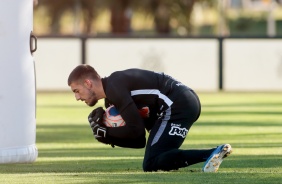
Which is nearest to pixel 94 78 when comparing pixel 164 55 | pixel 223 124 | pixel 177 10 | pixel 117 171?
pixel 117 171

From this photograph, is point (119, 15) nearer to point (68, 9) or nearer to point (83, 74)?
point (68, 9)

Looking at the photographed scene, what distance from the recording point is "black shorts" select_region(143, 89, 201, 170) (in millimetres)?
11141

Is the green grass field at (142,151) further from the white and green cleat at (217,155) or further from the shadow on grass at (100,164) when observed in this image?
the white and green cleat at (217,155)

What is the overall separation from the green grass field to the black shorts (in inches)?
10.7

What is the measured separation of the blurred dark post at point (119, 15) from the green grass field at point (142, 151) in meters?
25.0

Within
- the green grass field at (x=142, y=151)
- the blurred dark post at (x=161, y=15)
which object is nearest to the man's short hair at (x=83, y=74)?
the green grass field at (x=142, y=151)

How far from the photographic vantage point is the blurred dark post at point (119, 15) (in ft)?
162

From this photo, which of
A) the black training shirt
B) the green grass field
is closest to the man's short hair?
the black training shirt

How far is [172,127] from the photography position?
11148 mm

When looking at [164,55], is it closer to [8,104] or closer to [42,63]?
[42,63]

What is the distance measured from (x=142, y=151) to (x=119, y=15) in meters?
35.8

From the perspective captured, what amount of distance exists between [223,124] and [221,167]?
702 cm

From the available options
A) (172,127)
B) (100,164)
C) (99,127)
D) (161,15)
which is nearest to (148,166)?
(172,127)

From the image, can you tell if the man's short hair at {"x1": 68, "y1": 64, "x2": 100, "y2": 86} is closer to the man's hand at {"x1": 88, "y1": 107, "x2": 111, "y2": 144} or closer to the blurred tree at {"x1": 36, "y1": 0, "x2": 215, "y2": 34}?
the man's hand at {"x1": 88, "y1": 107, "x2": 111, "y2": 144}
